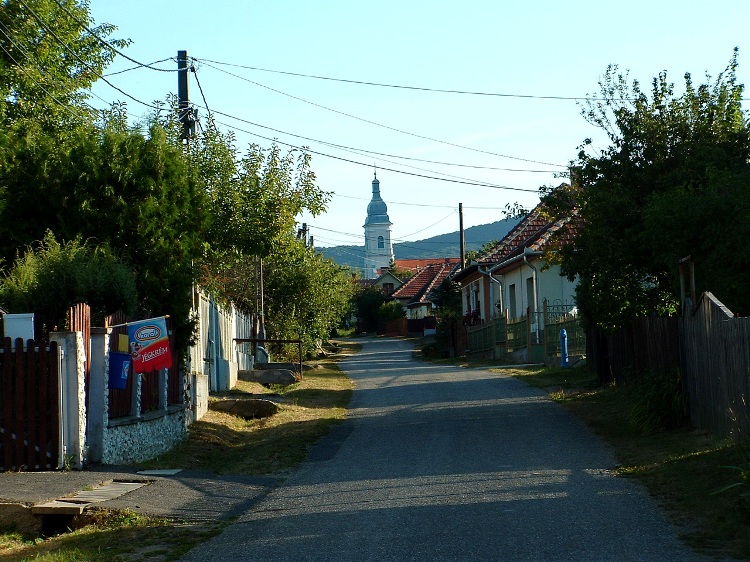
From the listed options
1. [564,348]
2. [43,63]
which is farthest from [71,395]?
[564,348]

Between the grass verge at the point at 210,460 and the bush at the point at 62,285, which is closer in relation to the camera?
the grass verge at the point at 210,460

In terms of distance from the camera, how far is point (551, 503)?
8742 millimetres

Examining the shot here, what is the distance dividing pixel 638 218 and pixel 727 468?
7.25 metres

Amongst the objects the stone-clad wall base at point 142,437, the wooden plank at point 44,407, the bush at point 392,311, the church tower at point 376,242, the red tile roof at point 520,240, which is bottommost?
the stone-clad wall base at point 142,437

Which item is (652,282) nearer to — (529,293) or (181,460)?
(181,460)

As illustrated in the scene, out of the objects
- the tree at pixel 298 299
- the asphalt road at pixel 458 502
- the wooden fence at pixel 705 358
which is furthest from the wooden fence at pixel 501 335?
the asphalt road at pixel 458 502

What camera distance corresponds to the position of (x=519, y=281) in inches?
1468

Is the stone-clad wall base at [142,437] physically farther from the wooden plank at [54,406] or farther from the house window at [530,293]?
the house window at [530,293]

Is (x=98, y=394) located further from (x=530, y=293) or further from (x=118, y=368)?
(x=530, y=293)

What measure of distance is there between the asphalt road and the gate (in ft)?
9.36

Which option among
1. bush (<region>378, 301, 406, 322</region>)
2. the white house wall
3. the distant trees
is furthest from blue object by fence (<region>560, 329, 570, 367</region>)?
bush (<region>378, 301, 406, 322</region>)

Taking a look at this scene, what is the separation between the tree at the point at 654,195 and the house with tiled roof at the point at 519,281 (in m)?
9.34

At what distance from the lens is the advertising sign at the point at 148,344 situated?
42.4 ft

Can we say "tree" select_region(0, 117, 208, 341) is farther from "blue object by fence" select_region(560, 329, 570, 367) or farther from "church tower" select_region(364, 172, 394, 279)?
"church tower" select_region(364, 172, 394, 279)
